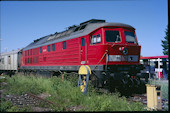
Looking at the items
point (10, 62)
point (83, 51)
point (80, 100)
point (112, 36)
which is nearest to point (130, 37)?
point (112, 36)

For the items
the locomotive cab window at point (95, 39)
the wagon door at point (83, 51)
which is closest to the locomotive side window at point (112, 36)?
the locomotive cab window at point (95, 39)

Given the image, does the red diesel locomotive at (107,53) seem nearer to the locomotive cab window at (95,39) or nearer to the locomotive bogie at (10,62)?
the locomotive cab window at (95,39)

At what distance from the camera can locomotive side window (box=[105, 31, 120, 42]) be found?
8867mm

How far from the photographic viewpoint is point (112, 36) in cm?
902

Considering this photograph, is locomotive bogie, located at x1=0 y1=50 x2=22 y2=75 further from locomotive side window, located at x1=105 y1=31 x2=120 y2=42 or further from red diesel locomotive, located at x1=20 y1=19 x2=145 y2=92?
locomotive side window, located at x1=105 y1=31 x2=120 y2=42

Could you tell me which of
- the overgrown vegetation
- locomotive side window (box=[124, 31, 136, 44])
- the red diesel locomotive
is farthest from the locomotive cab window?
the overgrown vegetation

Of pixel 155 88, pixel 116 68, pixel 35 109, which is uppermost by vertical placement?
pixel 116 68

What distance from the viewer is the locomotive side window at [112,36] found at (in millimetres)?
8867

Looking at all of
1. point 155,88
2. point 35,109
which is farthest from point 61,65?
point 155,88

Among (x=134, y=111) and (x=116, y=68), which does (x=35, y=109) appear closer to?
(x=134, y=111)

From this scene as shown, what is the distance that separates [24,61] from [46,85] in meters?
10.1

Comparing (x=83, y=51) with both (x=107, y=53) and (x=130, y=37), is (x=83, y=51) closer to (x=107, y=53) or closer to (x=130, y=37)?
(x=107, y=53)

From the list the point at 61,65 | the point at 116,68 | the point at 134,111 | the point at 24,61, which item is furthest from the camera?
the point at 24,61

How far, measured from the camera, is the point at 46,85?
10.6 m
